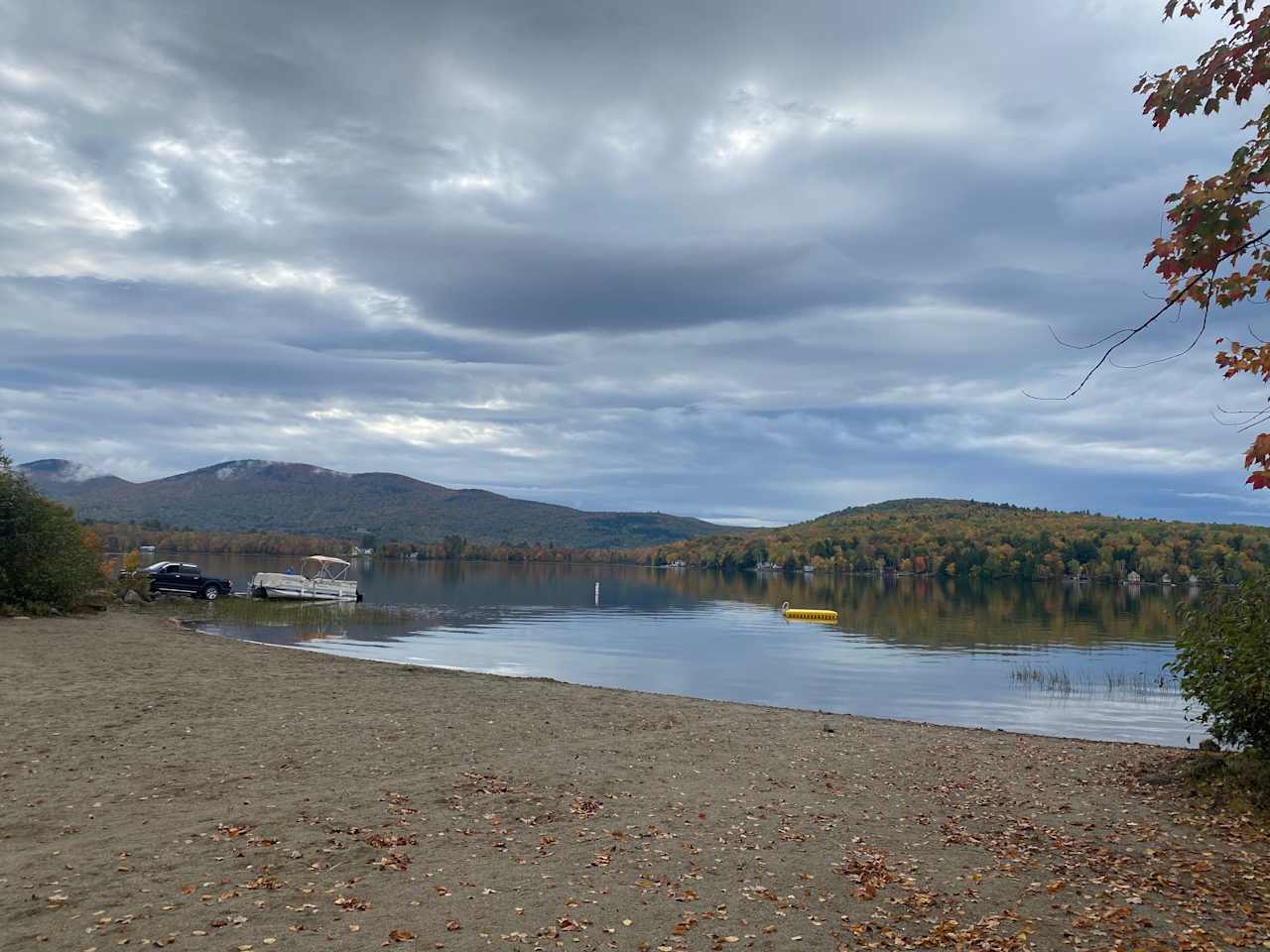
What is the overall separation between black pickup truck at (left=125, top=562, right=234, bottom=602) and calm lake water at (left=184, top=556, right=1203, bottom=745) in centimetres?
649

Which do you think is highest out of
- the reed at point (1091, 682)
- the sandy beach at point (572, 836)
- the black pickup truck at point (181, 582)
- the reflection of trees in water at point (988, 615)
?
the black pickup truck at point (181, 582)

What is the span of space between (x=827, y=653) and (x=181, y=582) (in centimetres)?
4210

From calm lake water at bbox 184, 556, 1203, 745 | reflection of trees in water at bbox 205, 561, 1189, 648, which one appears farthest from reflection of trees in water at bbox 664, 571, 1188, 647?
calm lake water at bbox 184, 556, 1203, 745

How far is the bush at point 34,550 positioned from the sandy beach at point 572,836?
19.4 meters

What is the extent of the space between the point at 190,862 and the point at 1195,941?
9.13 metres

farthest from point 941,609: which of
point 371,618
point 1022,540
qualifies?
point 1022,540

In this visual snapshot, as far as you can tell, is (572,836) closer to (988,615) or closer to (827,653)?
(827,653)

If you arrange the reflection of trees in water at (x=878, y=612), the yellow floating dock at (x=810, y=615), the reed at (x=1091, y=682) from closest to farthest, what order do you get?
the reed at (x=1091, y=682)
the reflection of trees in water at (x=878, y=612)
the yellow floating dock at (x=810, y=615)

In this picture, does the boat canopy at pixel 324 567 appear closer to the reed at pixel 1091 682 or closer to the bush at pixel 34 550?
the bush at pixel 34 550

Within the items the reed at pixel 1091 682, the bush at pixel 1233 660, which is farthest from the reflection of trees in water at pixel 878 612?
the bush at pixel 1233 660

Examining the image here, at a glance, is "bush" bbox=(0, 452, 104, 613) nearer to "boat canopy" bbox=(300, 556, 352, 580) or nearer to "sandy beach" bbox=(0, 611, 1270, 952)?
"sandy beach" bbox=(0, 611, 1270, 952)

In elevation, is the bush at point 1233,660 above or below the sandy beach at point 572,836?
above

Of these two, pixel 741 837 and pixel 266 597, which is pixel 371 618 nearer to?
pixel 266 597

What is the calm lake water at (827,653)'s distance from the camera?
3194 centimetres
